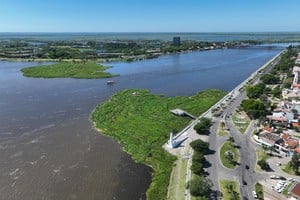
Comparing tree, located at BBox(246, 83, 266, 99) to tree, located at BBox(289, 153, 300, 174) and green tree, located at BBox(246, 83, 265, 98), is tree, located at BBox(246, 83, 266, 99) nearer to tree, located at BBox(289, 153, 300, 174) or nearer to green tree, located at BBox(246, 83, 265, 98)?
green tree, located at BBox(246, 83, 265, 98)

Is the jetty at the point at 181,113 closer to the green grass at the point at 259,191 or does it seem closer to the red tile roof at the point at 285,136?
the red tile roof at the point at 285,136

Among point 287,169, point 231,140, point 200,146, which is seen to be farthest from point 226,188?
point 231,140

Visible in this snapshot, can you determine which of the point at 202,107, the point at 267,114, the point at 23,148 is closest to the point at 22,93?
the point at 23,148

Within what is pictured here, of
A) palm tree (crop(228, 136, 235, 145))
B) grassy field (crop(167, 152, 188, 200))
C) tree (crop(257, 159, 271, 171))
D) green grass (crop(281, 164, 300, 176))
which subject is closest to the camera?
grassy field (crop(167, 152, 188, 200))

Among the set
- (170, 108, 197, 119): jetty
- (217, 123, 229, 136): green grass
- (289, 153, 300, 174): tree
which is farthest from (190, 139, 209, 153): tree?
(170, 108, 197, 119): jetty

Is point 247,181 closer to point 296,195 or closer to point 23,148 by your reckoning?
point 296,195

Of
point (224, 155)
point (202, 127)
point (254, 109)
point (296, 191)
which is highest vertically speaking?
point (254, 109)

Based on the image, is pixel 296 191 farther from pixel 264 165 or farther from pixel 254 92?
pixel 254 92
